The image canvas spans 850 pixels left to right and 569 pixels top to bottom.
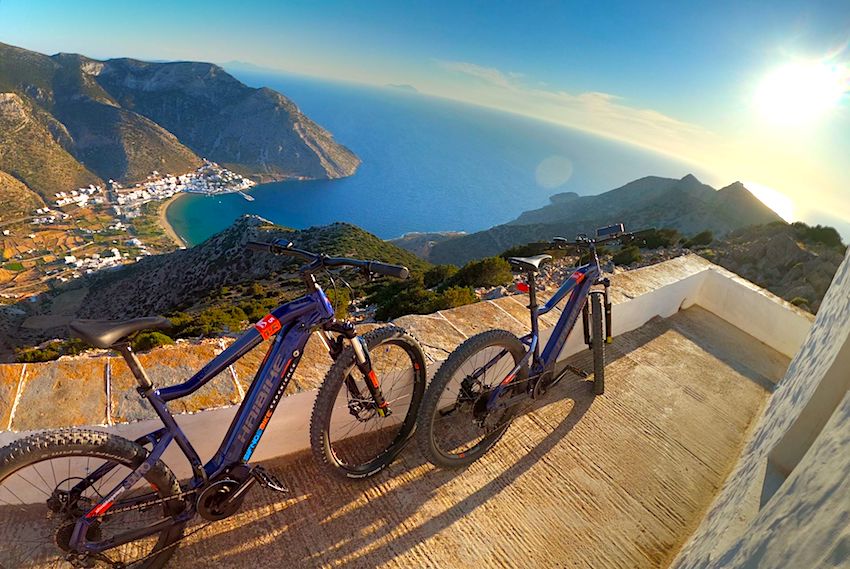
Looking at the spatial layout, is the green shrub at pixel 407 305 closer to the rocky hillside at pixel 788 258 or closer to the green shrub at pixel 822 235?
the rocky hillside at pixel 788 258

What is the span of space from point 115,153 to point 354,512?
112588 millimetres

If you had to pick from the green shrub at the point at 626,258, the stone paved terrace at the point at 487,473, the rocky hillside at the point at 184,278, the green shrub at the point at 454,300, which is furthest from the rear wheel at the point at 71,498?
the rocky hillside at the point at 184,278

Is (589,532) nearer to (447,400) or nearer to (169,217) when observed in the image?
(447,400)

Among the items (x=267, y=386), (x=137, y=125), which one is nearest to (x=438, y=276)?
(x=267, y=386)

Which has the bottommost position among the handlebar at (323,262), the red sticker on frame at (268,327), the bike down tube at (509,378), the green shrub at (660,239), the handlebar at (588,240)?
the green shrub at (660,239)

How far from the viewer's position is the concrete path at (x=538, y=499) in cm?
201

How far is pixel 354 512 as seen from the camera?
2.18m

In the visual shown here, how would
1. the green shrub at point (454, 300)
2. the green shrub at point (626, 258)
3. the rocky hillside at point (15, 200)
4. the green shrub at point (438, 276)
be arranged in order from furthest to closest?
the rocky hillside at point (15, 200), the green shrub at point (438, 276), the green shrub at point (626, 258), the green shrub at point (454, 300)

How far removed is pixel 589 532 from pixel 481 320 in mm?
1542

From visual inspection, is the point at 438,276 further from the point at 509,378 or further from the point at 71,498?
the point at 71,498

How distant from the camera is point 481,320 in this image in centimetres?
332

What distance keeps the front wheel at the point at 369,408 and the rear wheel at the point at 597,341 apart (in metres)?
1.53

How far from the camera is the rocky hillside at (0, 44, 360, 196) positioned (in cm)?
7606

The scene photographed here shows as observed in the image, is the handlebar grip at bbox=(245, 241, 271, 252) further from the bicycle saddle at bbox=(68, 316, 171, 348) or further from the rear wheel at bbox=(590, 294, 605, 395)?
the rear wheel at bbox=(590, 294, 605, 395)
